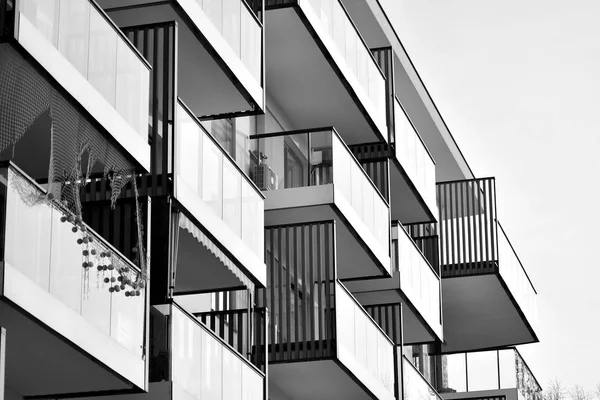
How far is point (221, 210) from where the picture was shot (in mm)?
21750

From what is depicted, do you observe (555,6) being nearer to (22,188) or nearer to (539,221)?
(539,221)

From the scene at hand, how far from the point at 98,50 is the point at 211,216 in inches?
154

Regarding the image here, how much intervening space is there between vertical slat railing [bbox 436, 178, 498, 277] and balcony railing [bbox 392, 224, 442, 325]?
169 centimetres

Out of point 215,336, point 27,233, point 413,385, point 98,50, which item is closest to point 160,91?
point 98,50

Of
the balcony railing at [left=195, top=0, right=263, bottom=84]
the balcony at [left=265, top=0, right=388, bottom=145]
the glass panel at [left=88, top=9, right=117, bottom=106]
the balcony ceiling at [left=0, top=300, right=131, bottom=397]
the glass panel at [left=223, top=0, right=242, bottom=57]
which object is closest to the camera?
the balcony ceiling at [left=0, top=300, right=131, bottom=397]

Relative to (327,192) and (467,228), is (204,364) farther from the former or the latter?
(467,228)

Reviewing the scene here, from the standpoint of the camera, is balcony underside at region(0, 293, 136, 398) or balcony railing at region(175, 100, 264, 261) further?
balcony railing at region(175, 100, 264, 261)

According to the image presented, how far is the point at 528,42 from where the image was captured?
179 ft

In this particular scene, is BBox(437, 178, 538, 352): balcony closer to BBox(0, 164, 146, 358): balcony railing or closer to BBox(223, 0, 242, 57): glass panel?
BBox(223, 0, 242, 57): glass panel

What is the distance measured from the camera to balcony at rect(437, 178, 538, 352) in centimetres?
3550

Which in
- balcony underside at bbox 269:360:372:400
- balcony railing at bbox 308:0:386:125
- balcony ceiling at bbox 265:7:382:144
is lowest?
balcony underside at bbox 269:360:372:400

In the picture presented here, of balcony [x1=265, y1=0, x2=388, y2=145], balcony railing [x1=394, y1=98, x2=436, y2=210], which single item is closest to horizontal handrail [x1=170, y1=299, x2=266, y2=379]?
balcony [x1=265, y1=0, x2=388, y2=145]

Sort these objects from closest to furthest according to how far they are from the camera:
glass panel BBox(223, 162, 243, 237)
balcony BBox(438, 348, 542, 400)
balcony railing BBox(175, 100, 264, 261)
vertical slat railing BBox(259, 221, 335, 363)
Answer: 1. balcony railing BBox(175, 100, 264, 261)
2. glass panel BBox(223, 162, 243, 237)
3. vertical slat railing BBox(259, 221, 335, 363)
4. balcony BBox(438, 348, 542, 400)

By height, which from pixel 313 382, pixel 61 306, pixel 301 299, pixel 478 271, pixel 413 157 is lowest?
pixel 61 306
